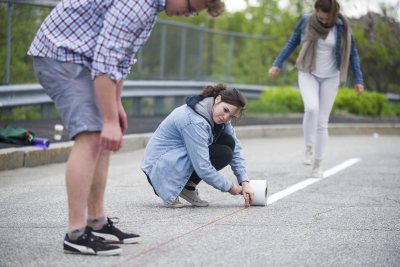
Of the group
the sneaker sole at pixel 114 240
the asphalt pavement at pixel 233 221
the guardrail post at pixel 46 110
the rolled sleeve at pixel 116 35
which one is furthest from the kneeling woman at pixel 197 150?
the guardrail post at pixel 46 110

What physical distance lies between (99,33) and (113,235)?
1.18 metres

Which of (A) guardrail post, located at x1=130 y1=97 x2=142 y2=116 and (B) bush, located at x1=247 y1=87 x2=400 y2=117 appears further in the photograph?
(B) bush, located at x1=247 y1=87 x2=400 y2=117

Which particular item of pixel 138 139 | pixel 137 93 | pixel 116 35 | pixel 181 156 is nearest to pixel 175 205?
pixel 181 156

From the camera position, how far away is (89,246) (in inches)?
208

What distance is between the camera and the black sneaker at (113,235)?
5.63 meters

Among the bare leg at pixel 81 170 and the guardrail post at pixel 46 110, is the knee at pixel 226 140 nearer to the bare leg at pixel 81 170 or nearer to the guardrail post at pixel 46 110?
the bare leg at pixel 81 170

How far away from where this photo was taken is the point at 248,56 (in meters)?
25.8

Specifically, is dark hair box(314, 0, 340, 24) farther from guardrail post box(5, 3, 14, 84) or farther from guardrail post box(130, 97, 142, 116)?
guardrail post box(130, 97, 142, 116)

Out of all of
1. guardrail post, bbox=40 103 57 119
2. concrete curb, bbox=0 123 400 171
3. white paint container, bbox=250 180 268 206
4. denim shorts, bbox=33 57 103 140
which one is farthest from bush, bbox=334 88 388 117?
denim shorts, bbox=33 57 103 140

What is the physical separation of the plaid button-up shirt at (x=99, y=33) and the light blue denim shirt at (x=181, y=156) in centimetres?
190

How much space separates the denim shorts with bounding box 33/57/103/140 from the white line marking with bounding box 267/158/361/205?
292 cm

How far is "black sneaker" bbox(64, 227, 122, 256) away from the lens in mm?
5289

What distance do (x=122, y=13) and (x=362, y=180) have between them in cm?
531

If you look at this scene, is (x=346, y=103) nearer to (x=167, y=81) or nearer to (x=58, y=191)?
(x=167, y=81)
